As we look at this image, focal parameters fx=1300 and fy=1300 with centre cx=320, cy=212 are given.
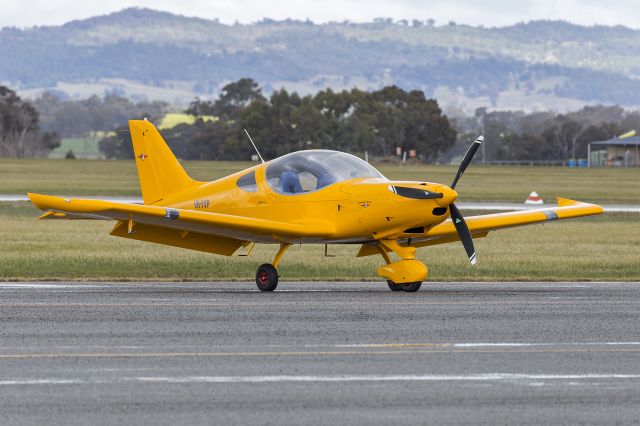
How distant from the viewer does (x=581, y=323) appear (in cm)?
1393

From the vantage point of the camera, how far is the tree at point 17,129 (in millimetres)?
150375

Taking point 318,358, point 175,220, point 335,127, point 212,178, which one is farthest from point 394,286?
point 335,127

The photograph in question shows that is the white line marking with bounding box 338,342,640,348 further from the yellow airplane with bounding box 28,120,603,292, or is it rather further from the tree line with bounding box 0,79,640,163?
the tree line with bounding box 0,79,640,163

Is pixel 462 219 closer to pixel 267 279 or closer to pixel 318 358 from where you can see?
pixel 267 279

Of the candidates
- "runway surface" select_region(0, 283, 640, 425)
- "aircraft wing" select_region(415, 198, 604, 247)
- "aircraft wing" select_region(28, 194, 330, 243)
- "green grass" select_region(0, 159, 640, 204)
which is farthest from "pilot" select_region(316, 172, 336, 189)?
"green grass" select_region(0, 159, 640, 204)

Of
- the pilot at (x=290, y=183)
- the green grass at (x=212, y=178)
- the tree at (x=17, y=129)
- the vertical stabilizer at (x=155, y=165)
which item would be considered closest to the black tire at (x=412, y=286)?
the pilot at (x=290, y=183)

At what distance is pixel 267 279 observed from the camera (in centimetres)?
1825

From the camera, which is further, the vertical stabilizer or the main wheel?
the vertical stabilizer

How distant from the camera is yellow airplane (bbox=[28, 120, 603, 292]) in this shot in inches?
690

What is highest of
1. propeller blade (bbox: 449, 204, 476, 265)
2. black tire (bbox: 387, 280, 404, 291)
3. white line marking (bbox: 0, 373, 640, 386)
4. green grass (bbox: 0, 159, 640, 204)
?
white line marking (bbox: 0, 373, 640, 386)

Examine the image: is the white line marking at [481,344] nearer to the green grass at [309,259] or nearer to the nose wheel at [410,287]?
the nose wheel at [410,287]

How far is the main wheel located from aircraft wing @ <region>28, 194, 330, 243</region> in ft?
Result: 1.63

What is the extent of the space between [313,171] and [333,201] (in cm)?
66

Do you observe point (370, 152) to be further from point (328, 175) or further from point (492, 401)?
point (492, 401)
